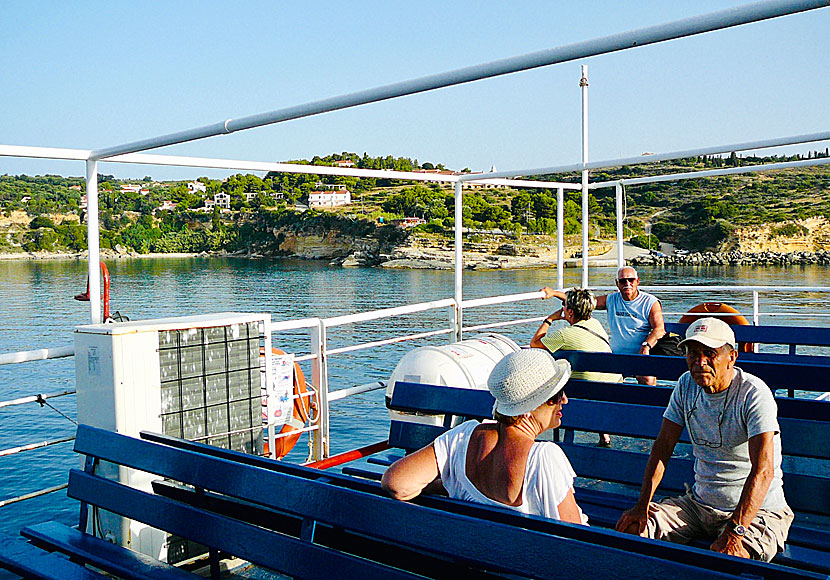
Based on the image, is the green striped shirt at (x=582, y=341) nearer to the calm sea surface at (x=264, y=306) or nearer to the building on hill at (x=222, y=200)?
the calm sea surface at (x=264, y=306)

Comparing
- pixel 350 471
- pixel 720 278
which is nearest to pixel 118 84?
pixel 720 278

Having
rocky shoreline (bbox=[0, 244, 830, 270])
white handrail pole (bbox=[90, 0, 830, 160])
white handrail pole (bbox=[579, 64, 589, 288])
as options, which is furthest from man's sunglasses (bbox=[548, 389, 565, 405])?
rocky shoreline (bbox=[0, 244, 830, 270])

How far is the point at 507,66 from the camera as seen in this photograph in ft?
8.43

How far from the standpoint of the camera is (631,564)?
1.55 meters

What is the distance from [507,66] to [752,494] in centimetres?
147

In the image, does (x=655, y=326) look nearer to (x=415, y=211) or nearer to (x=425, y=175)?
(x=425, y=175)

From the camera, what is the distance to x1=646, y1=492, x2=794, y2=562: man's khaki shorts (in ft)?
8.04

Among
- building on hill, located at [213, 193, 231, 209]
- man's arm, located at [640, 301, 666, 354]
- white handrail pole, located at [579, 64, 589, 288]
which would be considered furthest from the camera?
building on hill, located at [213, 193, 231, 209]

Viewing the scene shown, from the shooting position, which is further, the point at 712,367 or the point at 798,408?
the point at 798,408

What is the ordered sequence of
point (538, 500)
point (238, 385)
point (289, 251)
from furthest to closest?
point (289, 251), point (238, 385), point (538, 500)

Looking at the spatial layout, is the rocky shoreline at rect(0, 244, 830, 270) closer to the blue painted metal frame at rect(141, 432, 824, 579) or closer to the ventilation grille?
the ventilation grille

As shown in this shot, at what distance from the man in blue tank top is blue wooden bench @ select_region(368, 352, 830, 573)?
5.45 ft

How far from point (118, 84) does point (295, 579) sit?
5227 centimetres

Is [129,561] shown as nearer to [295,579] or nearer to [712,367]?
[295,579]
